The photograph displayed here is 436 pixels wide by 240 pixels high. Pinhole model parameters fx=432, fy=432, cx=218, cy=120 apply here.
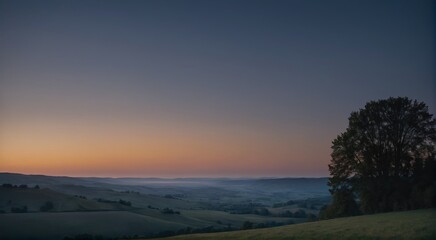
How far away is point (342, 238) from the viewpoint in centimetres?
1798

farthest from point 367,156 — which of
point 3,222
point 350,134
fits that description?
point 3,222

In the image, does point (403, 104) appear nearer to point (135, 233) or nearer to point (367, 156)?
point (367, 156)

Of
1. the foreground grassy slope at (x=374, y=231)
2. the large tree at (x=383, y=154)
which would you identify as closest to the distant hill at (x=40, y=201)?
the large tree at (x=383, y=154)

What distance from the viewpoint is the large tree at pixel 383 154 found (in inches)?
1232

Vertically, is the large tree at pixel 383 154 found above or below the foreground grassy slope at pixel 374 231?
above

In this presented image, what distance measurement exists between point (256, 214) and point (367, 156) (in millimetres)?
53034

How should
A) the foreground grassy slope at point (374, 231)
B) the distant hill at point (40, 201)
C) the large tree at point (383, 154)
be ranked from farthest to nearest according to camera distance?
the distant hill at point (40, 201) → the large tree at point (383, 154) → the foreground grassy slope at point (374, 231)

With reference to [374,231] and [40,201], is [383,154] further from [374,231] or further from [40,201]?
[40,201]

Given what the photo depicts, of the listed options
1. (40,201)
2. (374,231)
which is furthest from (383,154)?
(40,201)

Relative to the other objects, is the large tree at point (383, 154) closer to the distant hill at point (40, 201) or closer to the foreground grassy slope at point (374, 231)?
the foreground grassy slope at point (374, 231)

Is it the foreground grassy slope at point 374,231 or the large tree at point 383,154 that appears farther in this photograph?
the large tree at point 383,154

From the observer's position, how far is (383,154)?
108 ft

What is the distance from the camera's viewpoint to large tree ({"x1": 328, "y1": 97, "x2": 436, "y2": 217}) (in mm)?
31281

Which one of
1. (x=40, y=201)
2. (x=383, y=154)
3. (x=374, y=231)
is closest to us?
(x=374, y=231)
